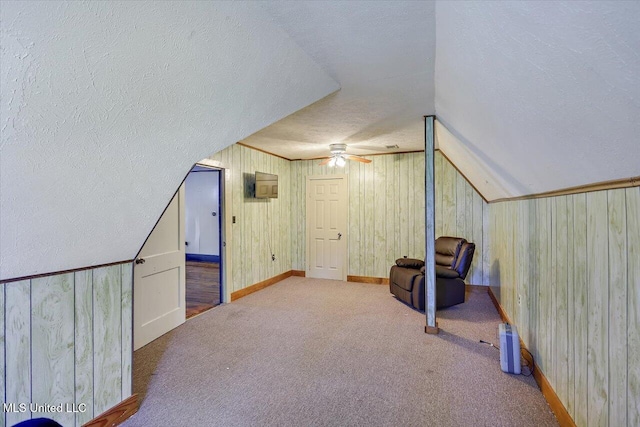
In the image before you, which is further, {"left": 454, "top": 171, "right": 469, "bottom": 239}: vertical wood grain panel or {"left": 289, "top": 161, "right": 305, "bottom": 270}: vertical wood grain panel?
{"left": 289, "top": 161, "right": 305, "bottom": 270}: vertical wood grain panel

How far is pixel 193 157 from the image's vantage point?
1.92 meters

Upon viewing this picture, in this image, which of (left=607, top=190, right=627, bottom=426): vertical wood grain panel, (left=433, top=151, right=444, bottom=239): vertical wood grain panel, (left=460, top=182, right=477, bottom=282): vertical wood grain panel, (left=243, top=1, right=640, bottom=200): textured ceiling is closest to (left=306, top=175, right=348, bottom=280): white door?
(left=433, top=151, right=444, bottom=239): vertical wood grain panel

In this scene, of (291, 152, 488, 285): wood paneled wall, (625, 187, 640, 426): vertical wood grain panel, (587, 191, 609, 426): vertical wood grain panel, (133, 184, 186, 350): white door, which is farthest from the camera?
(291, 152, 488, 285): wood paneled wall

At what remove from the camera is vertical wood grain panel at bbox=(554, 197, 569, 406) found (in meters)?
1.91

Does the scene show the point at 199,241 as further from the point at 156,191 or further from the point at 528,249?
the point at 528,249

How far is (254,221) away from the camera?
519 centimetres

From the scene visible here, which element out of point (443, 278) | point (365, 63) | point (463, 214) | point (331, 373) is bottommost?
point (331, 373)

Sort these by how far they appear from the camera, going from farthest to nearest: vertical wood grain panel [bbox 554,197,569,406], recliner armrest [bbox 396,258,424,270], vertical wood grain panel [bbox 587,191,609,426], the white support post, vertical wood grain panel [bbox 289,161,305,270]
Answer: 1. vertical wood grain panel [bbox 289,161,305,270]
2. recliner armrest [bbox 396,258,424,270]
3. the white support post
4. vertical wood grain panel [bbox 554,197,569,406]
5. vertical wood grain panel [bbox 587,191,609,426]

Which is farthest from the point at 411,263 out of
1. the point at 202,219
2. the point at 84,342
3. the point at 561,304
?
the point at 202,219

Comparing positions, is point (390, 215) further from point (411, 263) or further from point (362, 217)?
point (411, 263)

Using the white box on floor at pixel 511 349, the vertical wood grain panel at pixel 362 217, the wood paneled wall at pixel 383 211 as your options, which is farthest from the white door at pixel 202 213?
the white box on floor at pixel 511 349

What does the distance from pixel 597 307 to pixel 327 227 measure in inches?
184

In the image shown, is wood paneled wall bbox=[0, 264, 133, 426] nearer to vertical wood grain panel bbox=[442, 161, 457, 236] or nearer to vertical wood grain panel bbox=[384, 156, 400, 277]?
vertical wood grain panel bbox=[384, 156, 400, 277]

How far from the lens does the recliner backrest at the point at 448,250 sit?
14.5ft
